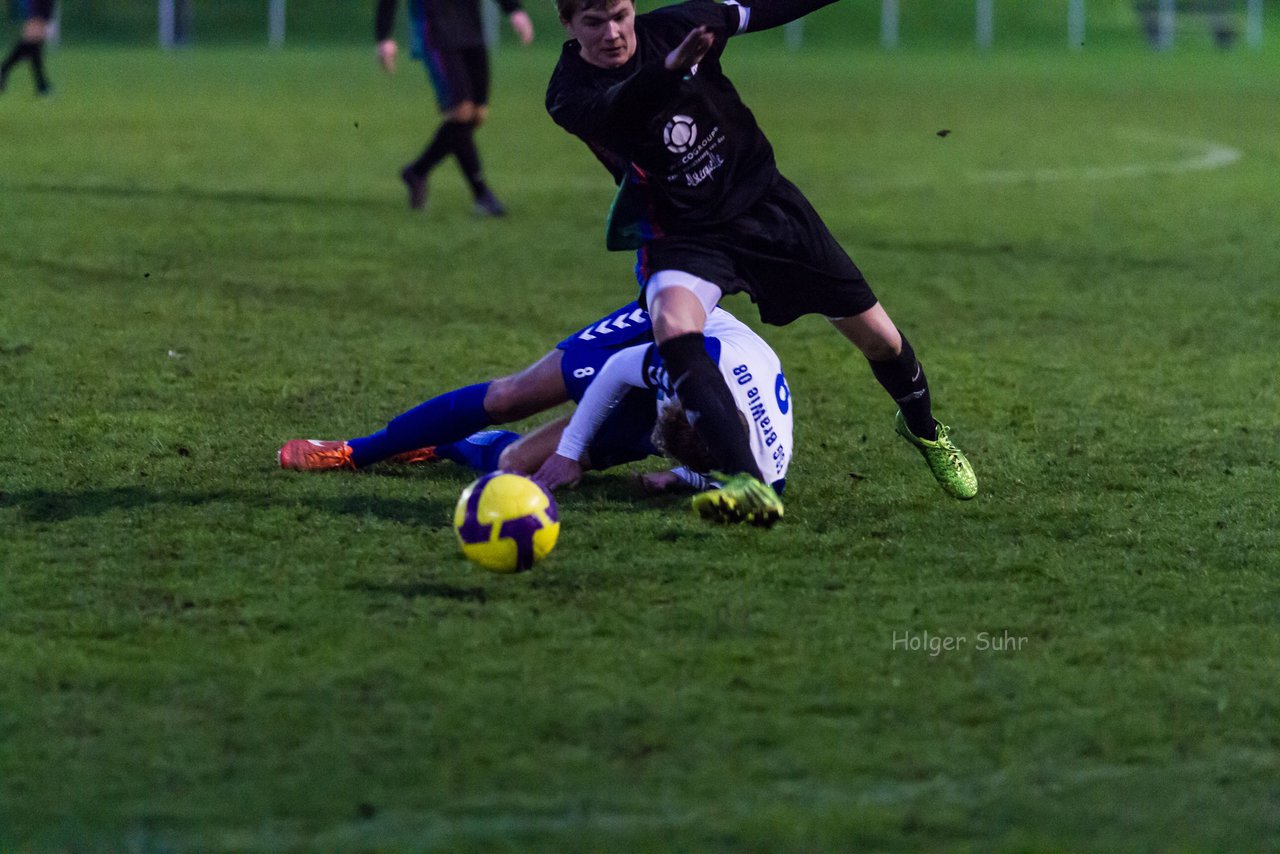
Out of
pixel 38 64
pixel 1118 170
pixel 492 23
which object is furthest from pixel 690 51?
pixel 492 23

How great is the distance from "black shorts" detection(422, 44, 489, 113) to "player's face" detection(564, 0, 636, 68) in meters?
6.91

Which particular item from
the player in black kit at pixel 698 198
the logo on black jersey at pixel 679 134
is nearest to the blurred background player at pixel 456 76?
the player in black kit at pixel 698 198

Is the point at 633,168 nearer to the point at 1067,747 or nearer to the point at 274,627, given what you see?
the point at 274,627

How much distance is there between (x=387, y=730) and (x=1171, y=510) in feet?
8.80

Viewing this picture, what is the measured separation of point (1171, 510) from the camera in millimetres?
5297

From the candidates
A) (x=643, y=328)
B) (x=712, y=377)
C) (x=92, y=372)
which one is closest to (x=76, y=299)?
(x=92, y=372)

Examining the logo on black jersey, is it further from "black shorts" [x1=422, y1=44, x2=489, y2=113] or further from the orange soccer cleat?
"black shorts" [x1=422, y1=44, x2=489, y2=113]

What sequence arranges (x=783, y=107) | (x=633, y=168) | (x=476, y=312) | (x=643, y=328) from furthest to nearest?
(x=783, y=107) < (x=476, y=312) < (x=643, y=328) < (x=633, y=168)

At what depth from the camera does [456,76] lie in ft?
39.2

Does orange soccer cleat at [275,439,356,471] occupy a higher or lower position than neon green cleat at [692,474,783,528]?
lower

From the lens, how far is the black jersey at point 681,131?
5.10 meters

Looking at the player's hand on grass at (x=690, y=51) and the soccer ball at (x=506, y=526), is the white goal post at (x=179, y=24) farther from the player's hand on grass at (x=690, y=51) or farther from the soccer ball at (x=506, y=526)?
the soccer ball at (x=506, y=526)

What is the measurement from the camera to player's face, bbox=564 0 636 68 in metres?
5.05

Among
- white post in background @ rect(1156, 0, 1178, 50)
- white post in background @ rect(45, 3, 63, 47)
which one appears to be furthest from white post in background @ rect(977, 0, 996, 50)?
white post in background @ rect(45, 3, 63, 47)
